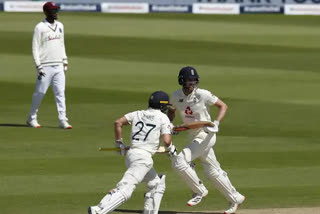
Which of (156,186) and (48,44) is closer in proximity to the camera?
(156,186)

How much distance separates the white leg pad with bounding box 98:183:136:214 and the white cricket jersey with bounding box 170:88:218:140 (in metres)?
1.66

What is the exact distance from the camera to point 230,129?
16.4 meters

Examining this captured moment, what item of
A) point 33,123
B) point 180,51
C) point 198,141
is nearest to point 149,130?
point 198,141

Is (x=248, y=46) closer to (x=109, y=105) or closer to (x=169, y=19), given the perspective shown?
(x=169, y=19)

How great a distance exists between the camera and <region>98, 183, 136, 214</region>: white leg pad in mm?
9180

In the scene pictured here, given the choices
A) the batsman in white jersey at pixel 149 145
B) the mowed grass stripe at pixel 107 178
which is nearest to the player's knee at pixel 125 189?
the batsman in white jersey at pixel 149 145

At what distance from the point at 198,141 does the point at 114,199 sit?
1.78 m

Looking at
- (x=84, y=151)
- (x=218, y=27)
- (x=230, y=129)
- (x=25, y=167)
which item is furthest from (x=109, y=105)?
(x=218, y=27)

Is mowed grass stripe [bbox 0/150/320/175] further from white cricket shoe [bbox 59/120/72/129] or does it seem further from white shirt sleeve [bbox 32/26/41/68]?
white shirt sleeve [bbox 32/26/41/68]

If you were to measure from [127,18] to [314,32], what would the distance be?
7.79 meters

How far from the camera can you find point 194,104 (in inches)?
424

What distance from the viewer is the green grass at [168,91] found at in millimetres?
11727

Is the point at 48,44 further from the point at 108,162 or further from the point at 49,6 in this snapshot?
the point at 108,162

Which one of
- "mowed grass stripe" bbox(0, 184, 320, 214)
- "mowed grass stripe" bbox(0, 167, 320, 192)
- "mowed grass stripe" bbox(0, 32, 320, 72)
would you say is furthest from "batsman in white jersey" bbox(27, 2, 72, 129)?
"mowed grass stripe" bbox(0, 32, 320, 72)
